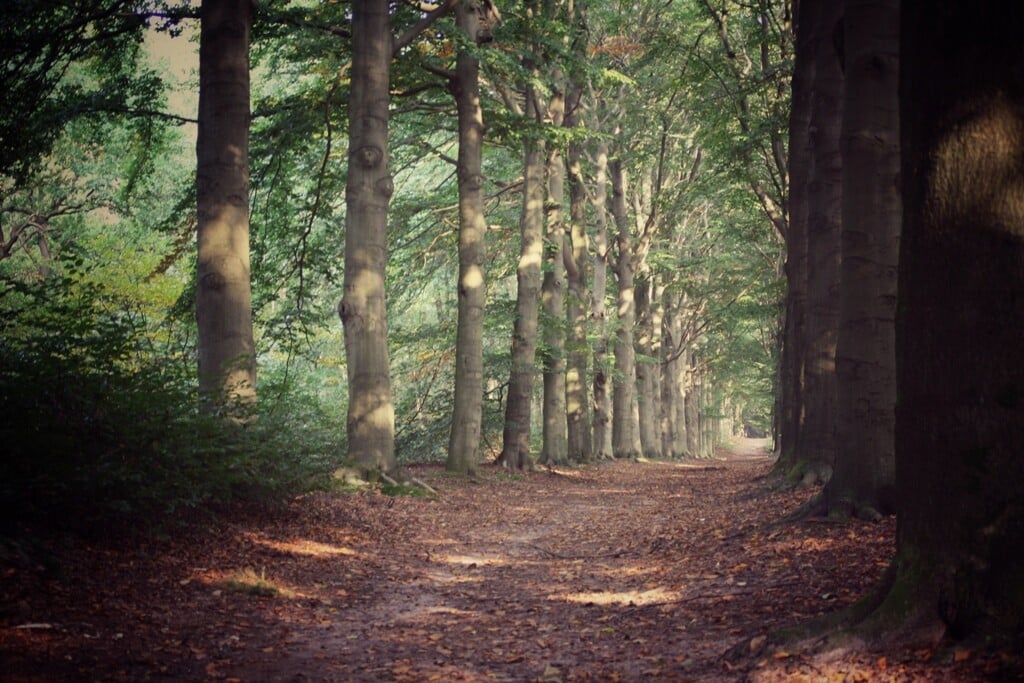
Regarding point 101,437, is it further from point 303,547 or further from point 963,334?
point 963,334

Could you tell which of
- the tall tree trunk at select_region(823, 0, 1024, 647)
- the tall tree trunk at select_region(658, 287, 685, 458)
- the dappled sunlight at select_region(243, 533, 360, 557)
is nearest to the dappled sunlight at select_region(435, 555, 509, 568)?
the dappled sunlight at select_region(243, 533, 360, 557)

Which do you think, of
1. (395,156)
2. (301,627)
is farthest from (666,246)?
(301,627)

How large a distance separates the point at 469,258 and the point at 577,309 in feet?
32.7

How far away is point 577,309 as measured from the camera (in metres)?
27.3

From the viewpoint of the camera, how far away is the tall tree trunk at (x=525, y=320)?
2127 centimetres

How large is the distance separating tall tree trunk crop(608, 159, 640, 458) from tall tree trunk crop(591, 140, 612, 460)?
24.5 inches

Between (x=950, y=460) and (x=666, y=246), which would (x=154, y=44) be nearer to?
(x=666, y=246)

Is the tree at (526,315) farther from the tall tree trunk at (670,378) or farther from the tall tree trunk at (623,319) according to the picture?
the tall tree trunk at (670,378)

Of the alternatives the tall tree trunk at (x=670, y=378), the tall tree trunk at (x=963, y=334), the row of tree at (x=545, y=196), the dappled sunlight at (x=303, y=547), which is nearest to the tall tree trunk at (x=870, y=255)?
the tall tree trunk at (x=963, y=334)

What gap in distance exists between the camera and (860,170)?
8477mm

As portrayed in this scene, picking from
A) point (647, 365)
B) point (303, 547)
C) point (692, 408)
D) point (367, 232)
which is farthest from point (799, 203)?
point (692, 408)

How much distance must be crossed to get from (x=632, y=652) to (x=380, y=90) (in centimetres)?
1045

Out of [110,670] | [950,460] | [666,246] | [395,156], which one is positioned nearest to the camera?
[950,460]

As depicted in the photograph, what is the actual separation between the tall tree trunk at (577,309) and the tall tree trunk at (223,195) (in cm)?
1527
